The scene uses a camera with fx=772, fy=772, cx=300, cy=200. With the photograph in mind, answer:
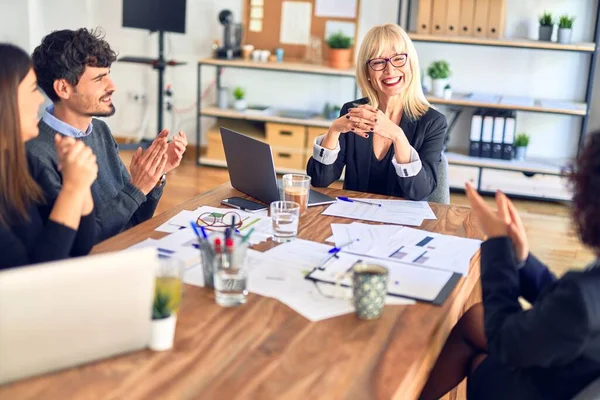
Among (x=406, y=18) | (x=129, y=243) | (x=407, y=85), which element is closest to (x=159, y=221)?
(x=129, y=243)

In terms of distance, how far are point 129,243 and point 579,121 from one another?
12.9 feet

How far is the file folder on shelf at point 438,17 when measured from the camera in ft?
16.1

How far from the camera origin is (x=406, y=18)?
17.0 feet

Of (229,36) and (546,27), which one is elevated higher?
(546,27)

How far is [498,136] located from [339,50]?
1.18m

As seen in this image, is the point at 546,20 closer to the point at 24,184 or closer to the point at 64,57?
the point at 64,57

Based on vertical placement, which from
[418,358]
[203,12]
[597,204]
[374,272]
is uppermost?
[203,12]

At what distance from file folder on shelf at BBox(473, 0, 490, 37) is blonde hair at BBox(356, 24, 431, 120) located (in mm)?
2277

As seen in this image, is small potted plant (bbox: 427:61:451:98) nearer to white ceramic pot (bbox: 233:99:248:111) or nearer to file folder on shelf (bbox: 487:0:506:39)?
file folder on shelf (bbox: 487:0:506:39)

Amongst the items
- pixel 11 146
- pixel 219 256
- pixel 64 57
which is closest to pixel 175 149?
pixel 64 57

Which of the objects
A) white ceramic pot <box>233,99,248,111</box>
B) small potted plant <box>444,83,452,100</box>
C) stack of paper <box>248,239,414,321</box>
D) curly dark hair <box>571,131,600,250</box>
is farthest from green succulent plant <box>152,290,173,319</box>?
white ceramic pot <box>233,99,248,111</box>

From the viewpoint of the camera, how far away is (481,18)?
16.0ft

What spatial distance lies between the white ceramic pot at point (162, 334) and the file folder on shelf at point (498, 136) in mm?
3855

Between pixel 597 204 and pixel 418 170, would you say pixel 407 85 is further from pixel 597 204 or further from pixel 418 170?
pixel 597 204
